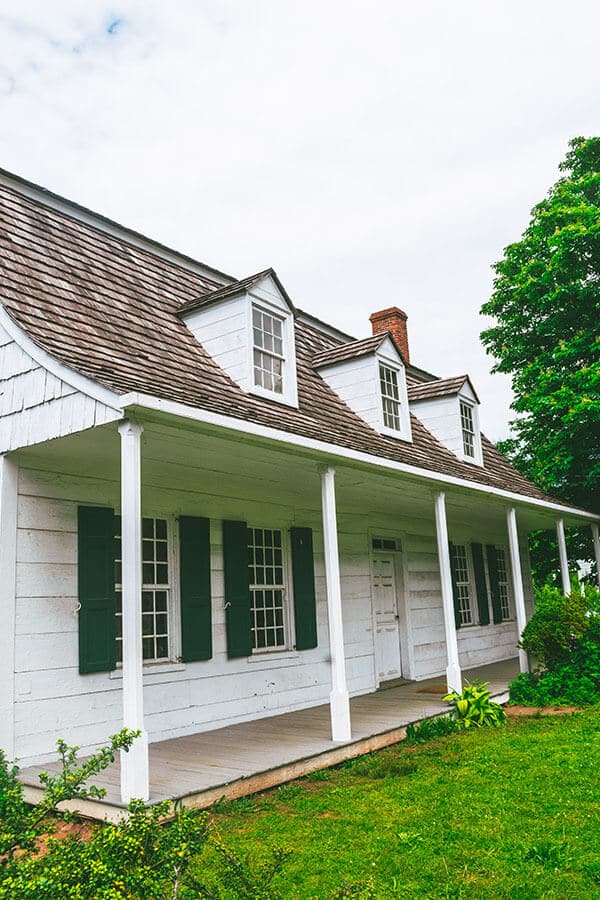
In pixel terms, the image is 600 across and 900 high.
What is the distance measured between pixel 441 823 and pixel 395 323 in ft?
39.9

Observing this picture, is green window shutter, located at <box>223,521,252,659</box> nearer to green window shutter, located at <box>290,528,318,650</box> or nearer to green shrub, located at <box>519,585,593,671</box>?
green window shutter, located at <box>290,528,318,650</box>

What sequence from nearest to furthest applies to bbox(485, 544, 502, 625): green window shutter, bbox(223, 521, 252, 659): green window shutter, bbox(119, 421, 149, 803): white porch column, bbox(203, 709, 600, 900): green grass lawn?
bbox(203, 709, 600, 900): green grass lawn, bbox(119, 421, 149, 803): white porch column, bbox(223, 521, 252, 659): green window shutter, bbox(485, 544, 502, 625): green window shutter

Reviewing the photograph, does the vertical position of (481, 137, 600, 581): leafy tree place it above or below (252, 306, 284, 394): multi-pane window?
above

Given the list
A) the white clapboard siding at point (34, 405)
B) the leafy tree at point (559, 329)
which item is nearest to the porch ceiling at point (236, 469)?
the white clapboard siding at point (34, 405)

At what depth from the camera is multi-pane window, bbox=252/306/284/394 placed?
882cm

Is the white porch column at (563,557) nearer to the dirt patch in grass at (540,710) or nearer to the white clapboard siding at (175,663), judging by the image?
the white clapboard siding at (175,663)

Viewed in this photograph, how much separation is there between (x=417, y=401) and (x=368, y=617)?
177 inches

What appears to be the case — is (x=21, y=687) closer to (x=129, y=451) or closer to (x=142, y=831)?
(x=129, y=451)

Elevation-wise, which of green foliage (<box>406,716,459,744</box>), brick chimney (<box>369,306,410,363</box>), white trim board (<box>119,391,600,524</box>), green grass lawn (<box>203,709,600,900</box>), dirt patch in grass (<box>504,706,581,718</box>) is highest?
brick chimney (<box>369,306,410,363</box>)

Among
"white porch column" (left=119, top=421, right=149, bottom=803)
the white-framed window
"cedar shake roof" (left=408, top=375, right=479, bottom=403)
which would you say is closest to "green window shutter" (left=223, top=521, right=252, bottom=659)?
"white porch column" (left=119, top=421, right=149, bottom=803)

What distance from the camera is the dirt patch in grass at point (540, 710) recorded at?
948cm

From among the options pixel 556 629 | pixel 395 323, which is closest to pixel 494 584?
pixel 556 629

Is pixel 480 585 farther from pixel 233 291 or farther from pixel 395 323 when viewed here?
pixel 233 291

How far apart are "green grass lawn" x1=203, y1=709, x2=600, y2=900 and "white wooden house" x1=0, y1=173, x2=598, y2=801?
951mm
